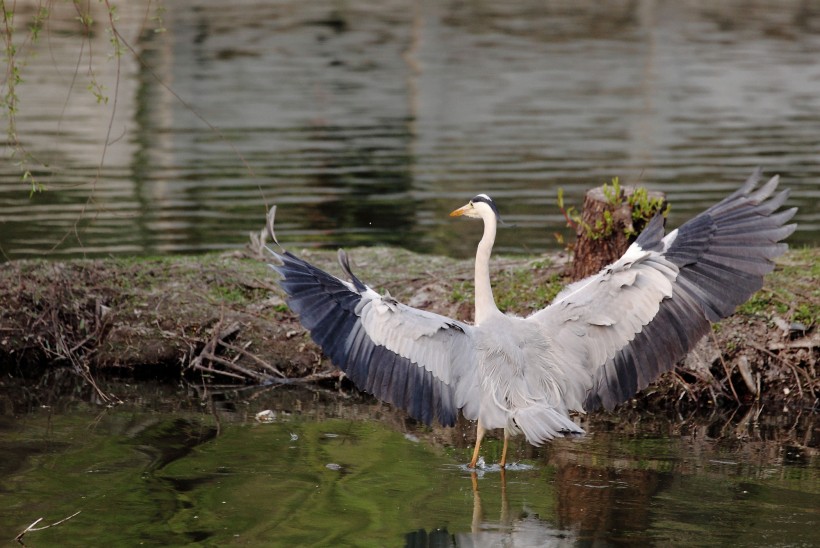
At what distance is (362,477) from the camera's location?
718 centimetres

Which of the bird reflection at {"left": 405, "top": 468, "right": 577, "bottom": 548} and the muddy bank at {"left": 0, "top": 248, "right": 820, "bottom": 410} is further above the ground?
the muddy bank at {"left": 0, "top": 248, "right": 820, "bottom": 410}

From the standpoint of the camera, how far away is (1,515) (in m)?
6.32

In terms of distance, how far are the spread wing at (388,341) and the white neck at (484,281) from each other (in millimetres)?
259

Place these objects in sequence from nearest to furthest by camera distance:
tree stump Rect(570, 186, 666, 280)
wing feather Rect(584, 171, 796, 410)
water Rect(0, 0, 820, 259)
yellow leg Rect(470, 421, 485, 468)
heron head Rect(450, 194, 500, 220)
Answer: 1. wing feather Rect(584, 171, 796, 410)
2. yellow leg Rect(470, 421, 485, 468)
3. heron head Rect(450, 194, 500, 220)
4. tree stump Rect(570, 186, 666, 280)
5. water Rect(0, 0, 820, 259)

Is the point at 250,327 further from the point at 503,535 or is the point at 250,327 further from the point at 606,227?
the point at 503,535

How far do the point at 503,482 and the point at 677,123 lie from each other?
17.4 m

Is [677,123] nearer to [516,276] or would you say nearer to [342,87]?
[342,87]

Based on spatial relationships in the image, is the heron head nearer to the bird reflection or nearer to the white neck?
the white neck

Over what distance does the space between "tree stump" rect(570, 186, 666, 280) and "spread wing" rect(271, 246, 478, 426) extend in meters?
2.40

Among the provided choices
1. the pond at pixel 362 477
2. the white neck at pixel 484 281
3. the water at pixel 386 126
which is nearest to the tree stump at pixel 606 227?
the pond at pixel 362 477

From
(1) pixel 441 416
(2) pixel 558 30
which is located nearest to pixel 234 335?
(1) pixel 441 416

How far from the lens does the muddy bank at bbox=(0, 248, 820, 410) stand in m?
8.84

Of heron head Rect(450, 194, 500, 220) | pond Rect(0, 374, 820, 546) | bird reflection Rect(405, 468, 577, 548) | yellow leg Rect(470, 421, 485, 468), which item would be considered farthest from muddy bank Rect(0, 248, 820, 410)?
bird reflection Rect(405, 468, 577, 548)

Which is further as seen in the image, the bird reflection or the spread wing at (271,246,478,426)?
the spread wing at (271,246,478,426)
